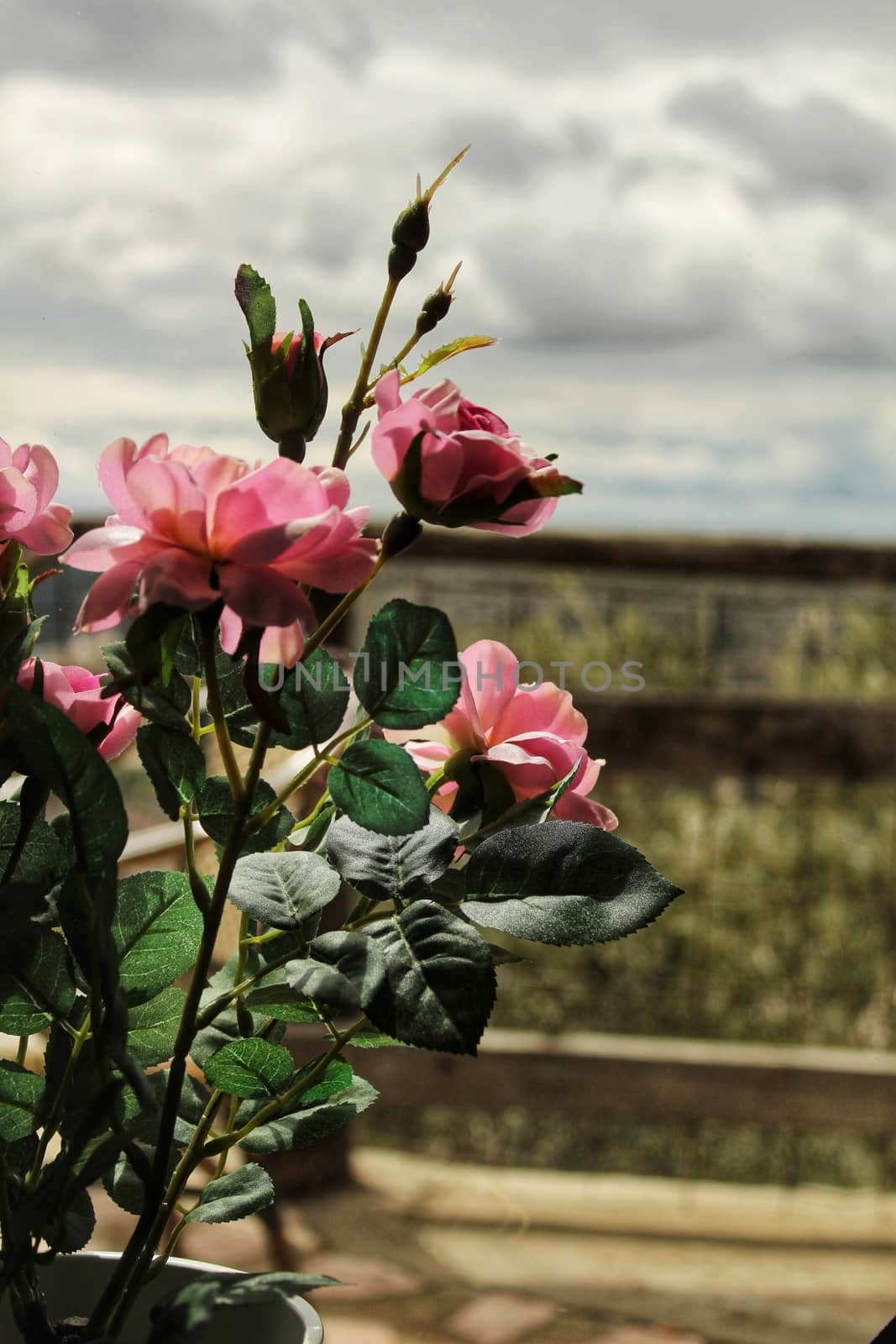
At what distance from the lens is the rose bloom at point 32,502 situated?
0.29m

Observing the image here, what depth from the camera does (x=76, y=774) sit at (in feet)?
0.84

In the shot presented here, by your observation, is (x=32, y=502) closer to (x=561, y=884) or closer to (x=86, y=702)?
(x=86, y=702)

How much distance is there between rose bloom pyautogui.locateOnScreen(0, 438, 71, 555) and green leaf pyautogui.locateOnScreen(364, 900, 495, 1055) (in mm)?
128

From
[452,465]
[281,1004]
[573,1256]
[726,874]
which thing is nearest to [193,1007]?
[281,1004]

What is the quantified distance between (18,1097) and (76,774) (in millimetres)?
106

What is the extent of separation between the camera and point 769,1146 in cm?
222

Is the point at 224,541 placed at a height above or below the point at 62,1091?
above

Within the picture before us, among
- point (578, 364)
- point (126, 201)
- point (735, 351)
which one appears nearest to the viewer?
point (126, 201)

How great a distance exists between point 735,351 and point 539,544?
2.73 meters

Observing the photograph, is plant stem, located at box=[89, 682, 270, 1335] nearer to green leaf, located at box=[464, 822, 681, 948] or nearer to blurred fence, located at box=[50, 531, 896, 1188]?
green leaf, located at box=[464, 822, 681, 948]

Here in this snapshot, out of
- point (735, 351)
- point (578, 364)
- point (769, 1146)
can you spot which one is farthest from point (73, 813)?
point (578, 364)

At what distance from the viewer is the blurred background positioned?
1546 mm

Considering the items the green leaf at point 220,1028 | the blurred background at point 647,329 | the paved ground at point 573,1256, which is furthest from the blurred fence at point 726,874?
the green leaf at point 220,1028

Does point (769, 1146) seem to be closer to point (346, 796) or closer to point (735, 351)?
point (346, 796)
